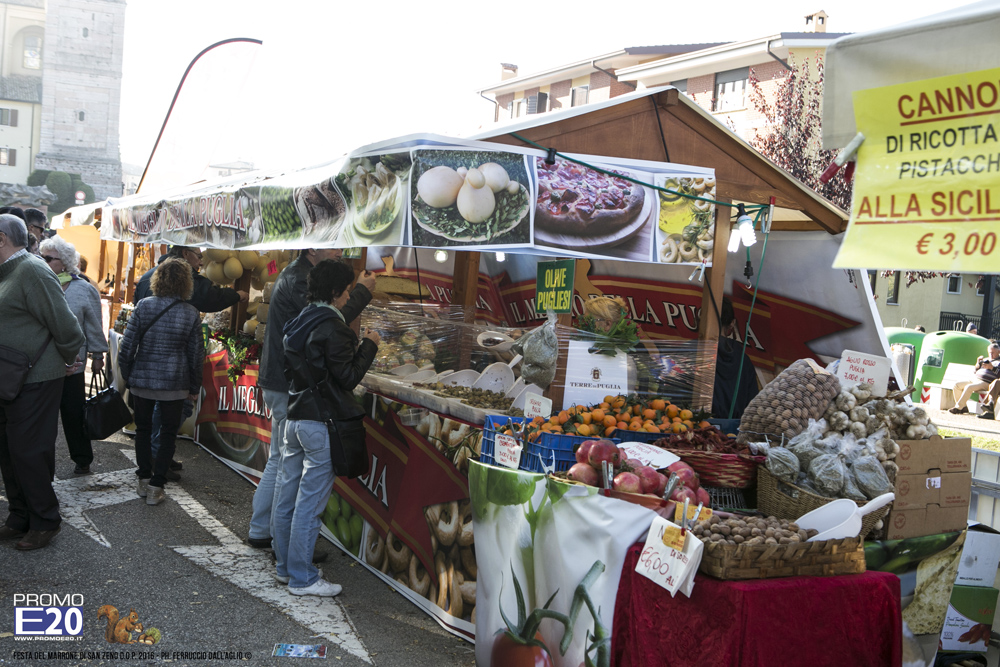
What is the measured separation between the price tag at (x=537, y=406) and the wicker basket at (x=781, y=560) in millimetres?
1446

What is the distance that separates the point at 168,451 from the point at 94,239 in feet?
35.3

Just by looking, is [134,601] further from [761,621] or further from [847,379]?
[847,379]

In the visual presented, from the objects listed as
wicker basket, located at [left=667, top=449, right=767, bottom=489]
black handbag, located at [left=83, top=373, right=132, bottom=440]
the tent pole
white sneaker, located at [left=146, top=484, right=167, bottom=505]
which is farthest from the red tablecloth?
black handbag, located at [left=83, top=373, right=132, bottom=440]

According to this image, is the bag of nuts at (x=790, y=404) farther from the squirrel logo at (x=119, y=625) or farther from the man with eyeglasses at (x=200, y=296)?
the man with eyeglasses at (x=200, y=296)

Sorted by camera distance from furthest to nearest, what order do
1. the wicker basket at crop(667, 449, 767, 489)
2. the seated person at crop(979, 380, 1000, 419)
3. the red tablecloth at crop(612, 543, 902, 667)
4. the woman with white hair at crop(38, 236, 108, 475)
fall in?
the seated person at crop(979, 380, 1000, 419), the woman with white hair at crop(38, 236, 108, 475), the wicker basket at crop(667, 449, 767, 489), the red tablecloth at crop(612, 543, 902, 667)

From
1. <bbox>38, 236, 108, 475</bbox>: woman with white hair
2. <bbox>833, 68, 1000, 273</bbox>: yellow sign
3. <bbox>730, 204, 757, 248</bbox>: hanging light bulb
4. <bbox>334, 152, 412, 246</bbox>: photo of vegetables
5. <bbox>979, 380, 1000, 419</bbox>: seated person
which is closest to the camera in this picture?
<bbox>833, 68, 1000, 273</bbox>: yellow sign

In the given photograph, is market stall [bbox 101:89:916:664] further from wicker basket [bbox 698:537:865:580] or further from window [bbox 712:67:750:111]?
window [bbox 712:67:750:111]

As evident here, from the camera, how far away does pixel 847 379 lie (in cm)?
427

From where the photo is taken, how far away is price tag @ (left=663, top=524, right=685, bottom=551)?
2.77 m

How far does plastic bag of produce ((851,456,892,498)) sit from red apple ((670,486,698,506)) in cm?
72

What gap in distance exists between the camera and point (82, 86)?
71938 millimetres

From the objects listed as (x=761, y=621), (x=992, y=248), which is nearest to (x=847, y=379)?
(x=761, y=621)

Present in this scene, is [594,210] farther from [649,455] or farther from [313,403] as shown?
[313,403]

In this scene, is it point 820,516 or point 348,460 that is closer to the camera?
point 820,516
